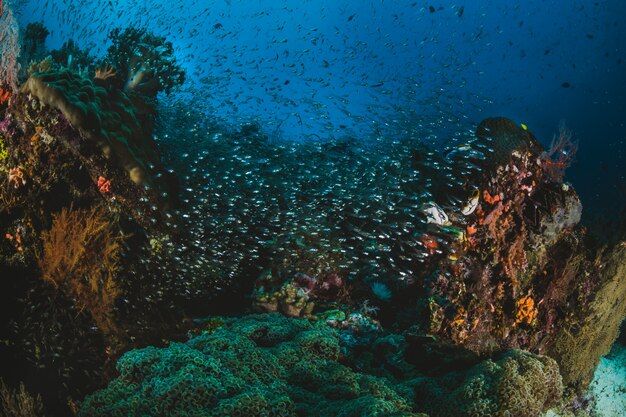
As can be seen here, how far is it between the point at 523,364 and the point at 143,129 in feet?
24.1

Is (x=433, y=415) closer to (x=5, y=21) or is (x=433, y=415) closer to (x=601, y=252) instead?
(x=601, y=252)

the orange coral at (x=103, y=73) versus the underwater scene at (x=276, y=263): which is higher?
the orange coral at (x=103, y=73)

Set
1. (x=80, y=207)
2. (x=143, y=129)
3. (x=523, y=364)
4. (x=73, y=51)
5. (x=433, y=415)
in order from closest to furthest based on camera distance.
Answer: (x=433, y=415)
(x=523, y=364)
(x=80, y=207)
(x=143, y=129)
(x=73, y=51)

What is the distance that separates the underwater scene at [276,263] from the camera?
405 cm

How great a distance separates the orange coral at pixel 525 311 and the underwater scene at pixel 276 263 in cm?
3

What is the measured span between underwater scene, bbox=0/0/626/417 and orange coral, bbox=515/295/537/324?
0.03 m

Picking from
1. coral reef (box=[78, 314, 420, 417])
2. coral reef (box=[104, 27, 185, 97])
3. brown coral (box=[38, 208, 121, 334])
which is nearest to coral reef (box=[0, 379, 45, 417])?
brown coral (box=[38, 208, 121, 334])

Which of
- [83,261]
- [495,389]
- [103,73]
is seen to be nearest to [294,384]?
[495,389]

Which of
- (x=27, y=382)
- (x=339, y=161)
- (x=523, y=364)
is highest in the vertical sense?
(x=339, y=161)

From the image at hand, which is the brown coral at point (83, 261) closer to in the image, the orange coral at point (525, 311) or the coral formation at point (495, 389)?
the coral formation at point (495, 389)

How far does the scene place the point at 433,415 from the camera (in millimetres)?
3902

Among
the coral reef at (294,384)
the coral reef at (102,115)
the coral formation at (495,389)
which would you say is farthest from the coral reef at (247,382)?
the coral reef at (102,115)

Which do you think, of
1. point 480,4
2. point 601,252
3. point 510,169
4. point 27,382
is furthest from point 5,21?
point 480,4

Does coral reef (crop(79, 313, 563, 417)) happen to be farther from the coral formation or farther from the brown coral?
the brown coral
